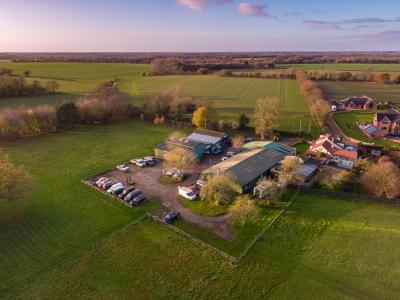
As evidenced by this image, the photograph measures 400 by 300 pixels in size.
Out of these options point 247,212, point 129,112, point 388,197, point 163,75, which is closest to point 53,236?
point 247,212

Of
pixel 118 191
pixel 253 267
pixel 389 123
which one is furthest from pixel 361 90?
pixel 253 267

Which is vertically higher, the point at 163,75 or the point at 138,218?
the point at 163,75

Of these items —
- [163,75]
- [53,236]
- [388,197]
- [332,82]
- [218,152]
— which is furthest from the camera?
[163,75]

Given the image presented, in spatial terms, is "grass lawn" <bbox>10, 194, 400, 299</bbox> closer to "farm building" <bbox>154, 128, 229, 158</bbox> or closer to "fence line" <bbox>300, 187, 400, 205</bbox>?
"fence line" <bbox>300, 187, 400, 205</bbox>

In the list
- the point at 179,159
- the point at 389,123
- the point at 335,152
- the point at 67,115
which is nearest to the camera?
the point at 179,159

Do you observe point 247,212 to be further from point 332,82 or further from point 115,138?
point 332,82

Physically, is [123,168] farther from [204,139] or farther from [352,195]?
[352,195]

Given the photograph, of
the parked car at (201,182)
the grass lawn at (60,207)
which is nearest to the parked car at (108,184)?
the grass lawn at (60,207)

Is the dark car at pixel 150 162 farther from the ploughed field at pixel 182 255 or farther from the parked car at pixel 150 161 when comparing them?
the ploughed field at pixel 182 255
